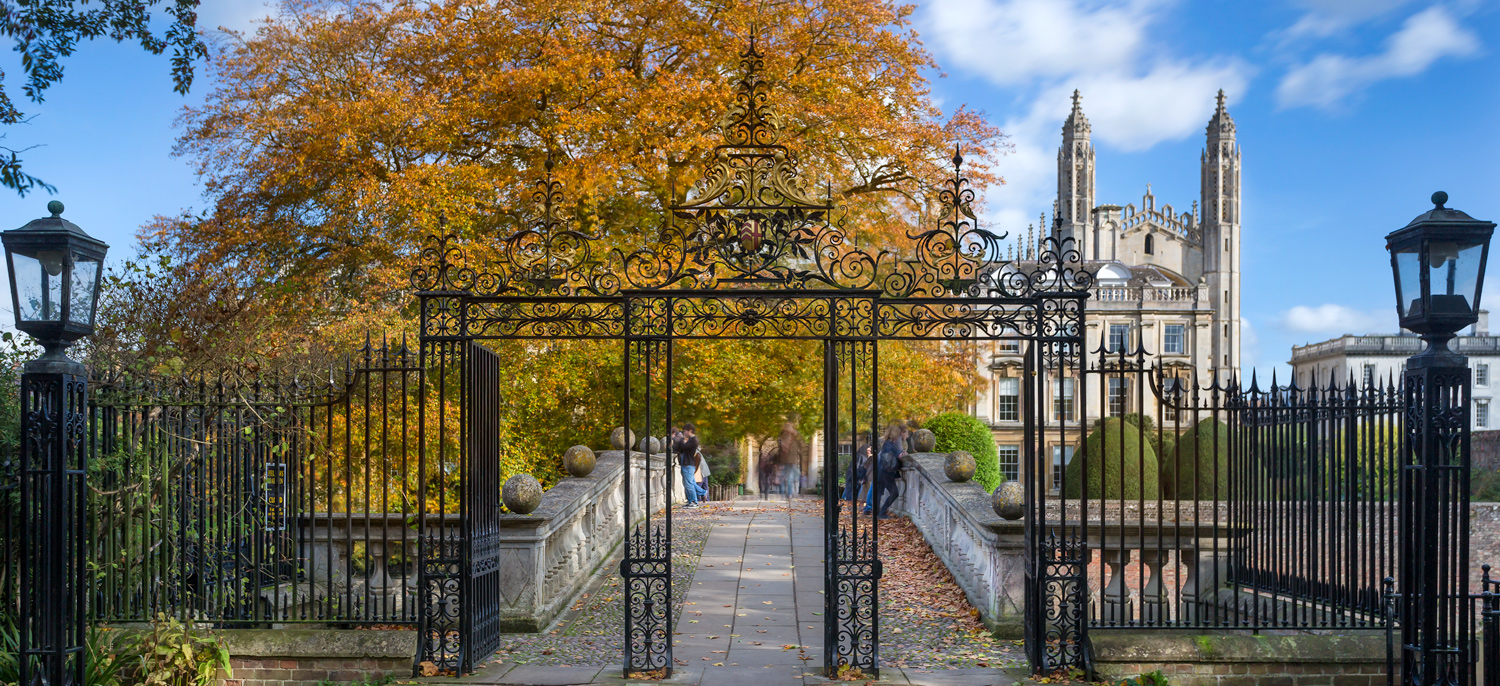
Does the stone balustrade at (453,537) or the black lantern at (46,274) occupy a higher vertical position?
the black lantern at (46,274)

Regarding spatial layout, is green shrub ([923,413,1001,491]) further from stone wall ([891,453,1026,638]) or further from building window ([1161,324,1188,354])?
building window ([1161,324,1188,354])

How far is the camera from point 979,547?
9.72m

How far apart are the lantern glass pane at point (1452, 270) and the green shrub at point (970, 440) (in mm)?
25624

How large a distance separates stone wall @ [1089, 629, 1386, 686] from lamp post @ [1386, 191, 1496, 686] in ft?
3.75

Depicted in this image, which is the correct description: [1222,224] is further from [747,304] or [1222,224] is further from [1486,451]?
[747,304]

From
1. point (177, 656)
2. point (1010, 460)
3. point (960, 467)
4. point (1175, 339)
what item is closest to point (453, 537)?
point (177, 656)

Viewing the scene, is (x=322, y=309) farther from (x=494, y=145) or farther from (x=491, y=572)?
(x=491, y=572)

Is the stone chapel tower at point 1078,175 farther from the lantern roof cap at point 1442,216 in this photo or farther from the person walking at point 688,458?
the lantern roof cap at point 1442,216

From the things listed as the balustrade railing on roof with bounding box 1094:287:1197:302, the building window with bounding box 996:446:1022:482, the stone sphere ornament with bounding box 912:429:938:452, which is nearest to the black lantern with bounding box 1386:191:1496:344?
the stone sphere ornament with bounding box 912:429:938:452

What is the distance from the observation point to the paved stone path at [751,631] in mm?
7422

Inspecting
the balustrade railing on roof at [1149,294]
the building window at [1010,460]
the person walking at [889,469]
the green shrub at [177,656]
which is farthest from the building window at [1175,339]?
the green shrub at [177,656]

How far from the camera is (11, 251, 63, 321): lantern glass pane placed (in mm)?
6266

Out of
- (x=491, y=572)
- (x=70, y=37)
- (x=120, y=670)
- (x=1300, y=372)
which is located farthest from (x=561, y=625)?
(x=1300, y=372)

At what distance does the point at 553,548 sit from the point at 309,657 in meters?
Result: 2.87
